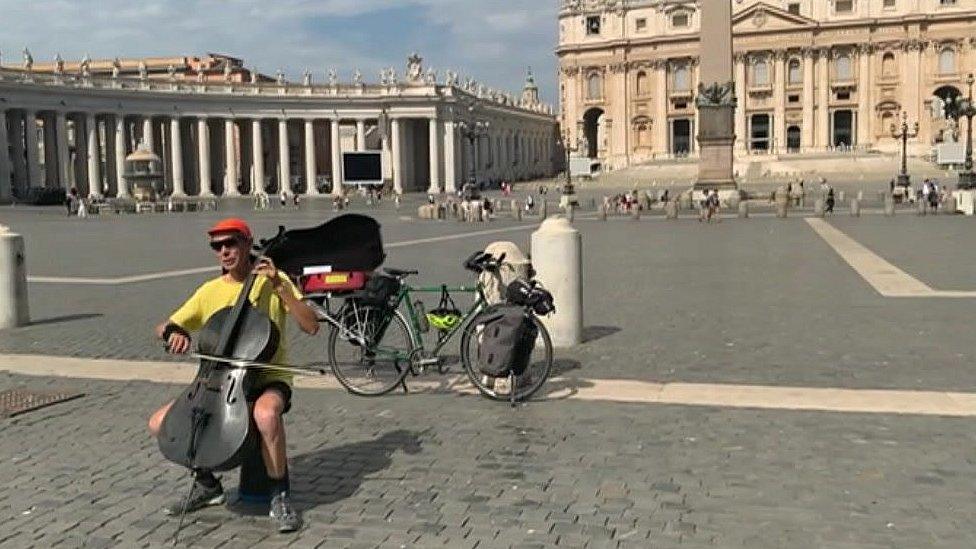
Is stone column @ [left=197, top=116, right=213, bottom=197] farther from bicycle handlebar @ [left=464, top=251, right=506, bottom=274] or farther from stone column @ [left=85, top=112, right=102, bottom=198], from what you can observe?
bicycle handlebar @ [left=464, top=251, right=506, bottom=274]

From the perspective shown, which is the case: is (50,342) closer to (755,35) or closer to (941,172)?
(941,172)

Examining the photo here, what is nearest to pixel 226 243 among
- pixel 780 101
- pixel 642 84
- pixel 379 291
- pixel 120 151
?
pixel 379 291

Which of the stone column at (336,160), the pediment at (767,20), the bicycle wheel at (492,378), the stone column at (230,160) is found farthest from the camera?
the pediment at (767,20)

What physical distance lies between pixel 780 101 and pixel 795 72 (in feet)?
12.6

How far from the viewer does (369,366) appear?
8.41 meters

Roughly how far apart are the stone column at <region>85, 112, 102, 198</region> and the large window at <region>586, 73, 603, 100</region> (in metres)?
66.2

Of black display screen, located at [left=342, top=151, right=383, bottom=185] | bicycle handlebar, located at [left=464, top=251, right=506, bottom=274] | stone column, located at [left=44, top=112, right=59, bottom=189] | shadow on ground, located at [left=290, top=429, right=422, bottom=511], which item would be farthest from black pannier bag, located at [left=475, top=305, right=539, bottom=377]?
stone column, located at [left=44, top=112, right=59, bottom=189]

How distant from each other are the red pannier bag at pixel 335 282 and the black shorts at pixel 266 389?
2881mm

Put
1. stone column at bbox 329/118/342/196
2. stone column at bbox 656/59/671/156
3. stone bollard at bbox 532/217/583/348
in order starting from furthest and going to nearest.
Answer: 1. stone column at bbox 656/59/671/156
2. stone column at bbox 329/118/342/196
3. stone bollard at bbox 532/217/583/348

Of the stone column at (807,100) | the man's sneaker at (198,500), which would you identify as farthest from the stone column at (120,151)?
the man's sneaker at (198,500)

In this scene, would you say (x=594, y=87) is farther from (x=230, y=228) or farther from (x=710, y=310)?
(x=230, y=228)

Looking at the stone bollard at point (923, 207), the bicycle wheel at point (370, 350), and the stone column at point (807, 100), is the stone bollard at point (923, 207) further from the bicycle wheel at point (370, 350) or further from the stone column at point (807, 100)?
the stone column at point (807, 100)

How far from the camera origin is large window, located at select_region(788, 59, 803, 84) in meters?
115

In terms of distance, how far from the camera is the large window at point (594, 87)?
127 metres
